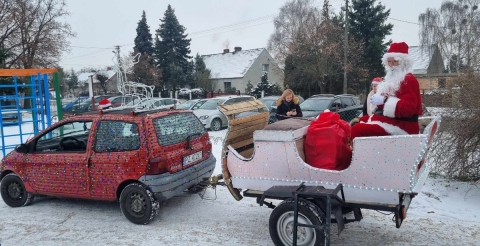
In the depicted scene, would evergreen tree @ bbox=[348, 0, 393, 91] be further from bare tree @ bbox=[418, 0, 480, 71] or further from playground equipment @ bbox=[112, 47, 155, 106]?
playground equipment @ bbox=[112, 47, 155, 106]

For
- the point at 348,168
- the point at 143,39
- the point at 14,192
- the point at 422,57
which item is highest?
the point at 143,39

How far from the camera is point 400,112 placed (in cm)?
379

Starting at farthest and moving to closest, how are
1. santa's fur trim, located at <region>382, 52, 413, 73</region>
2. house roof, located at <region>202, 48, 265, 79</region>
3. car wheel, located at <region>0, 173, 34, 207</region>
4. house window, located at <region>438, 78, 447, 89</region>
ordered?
house roof, located at <region>202, 48, 265, 79</region> → house window, located at <region>438, 78, 447, 89</region> → car wheel, located at <region>0, 173, 34, 207</region> → santa's fur trim, located at <region>382, 52, 413, 73</region>

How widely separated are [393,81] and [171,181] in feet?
10.3

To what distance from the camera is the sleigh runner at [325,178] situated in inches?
138

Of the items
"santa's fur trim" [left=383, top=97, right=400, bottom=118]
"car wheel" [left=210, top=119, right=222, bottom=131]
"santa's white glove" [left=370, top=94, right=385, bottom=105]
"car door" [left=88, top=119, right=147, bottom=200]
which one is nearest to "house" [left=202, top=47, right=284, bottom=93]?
"car wheel" [left=210, top=119, right=222, bottom=131]

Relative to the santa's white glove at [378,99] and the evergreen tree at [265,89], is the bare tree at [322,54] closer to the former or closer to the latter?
the evergreen tree at [265,89]

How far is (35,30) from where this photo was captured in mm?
29141

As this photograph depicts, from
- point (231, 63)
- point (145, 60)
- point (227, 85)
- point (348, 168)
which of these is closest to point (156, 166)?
point (348, 168)

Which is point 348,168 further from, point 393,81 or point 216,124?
point 216,124

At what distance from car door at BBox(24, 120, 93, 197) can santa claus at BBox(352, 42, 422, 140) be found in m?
3.94

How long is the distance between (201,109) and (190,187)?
35.5 ft

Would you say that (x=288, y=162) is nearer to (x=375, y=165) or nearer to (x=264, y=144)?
(x=264, y=144)

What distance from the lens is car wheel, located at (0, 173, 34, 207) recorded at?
6008 mm
